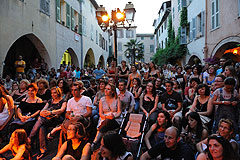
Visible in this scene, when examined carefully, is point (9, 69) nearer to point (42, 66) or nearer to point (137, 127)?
point (42, 66)

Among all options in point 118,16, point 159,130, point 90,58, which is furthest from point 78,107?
point 90,58

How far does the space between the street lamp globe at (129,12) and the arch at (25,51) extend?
6.62 meters

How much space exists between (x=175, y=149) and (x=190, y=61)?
18.3 m

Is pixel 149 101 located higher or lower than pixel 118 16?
lower

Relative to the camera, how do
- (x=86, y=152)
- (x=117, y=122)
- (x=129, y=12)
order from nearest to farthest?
(x=86, y=152) → (x=117, y=122) → (x=129, y=12)

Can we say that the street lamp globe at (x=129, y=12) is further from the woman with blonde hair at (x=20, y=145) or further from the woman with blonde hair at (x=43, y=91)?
the woman with blonde hair at (x=20, y=145)

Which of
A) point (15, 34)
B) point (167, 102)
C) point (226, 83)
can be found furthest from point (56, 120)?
point (15, 34)

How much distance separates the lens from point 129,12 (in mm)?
9375

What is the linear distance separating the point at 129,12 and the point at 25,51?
958cm

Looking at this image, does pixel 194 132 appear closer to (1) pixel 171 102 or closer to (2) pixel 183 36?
(1) pixel 171 102

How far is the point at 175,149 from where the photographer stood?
3.63m

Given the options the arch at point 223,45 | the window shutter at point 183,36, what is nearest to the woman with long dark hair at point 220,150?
the arch at point 223,45

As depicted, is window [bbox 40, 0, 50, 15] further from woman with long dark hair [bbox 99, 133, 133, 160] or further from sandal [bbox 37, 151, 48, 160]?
woman with long dark hair [bbox 99, 133, 133, 160]

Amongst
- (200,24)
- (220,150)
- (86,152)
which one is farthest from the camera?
(200,24)
